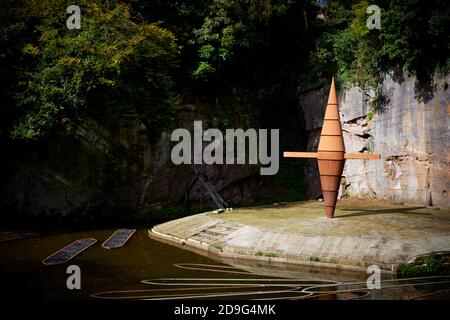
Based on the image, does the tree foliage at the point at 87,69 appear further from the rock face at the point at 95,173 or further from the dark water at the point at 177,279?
the dark water at the point at 177,279

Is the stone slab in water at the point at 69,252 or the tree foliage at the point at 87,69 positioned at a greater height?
the tree foliage at the point at 87,69

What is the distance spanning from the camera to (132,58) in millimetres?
21656

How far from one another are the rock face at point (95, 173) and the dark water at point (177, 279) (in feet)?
21.8

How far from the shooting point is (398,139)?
2038cm

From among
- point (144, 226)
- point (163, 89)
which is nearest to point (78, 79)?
point (163, 89)

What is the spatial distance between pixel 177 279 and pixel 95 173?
39.5 feet

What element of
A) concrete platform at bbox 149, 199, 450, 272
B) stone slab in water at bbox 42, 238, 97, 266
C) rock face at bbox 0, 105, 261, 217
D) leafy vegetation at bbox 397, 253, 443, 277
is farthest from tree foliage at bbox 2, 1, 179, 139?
leafy vegetation at bbox 397, 253, 443, 277

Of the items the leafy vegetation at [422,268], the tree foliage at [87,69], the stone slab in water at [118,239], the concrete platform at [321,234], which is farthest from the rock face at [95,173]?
the leafy vegetation at [422,268]

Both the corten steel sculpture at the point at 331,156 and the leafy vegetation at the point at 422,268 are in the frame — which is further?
the corten steel sculpture at the point at 331,156

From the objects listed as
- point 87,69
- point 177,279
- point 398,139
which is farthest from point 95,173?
point 398,139

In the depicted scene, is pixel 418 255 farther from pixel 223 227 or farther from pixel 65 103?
pixel 65 103

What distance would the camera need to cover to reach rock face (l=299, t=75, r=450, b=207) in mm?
18156

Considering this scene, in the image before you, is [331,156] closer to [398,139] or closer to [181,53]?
[398,139]

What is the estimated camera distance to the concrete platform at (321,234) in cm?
1276
